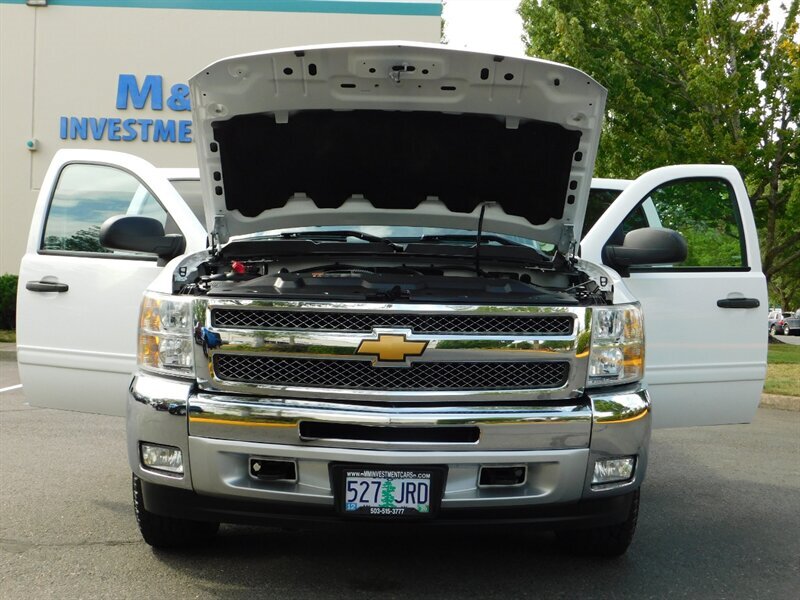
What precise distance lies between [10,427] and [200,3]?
44.8 ft

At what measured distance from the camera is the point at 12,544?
4.55m

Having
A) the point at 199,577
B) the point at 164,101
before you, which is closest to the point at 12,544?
the point at 199,577

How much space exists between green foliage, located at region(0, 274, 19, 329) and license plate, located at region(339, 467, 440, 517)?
536 inches

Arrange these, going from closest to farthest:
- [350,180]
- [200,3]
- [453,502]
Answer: [453,502] → [350,180] → [200,3]

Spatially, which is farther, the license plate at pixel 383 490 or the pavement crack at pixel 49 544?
the pavement crack at pixel 49 544

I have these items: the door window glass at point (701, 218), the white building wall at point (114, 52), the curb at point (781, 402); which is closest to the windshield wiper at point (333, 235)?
the door window glass at point (701, 218)

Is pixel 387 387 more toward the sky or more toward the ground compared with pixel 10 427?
more toward the sky

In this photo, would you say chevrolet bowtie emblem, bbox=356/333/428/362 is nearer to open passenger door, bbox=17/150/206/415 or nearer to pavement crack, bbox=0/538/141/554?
pavement crack, bbox=0/538/141/554

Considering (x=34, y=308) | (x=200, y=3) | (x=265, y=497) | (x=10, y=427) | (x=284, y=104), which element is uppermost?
(x=200, y=3)

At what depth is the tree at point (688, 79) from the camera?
17.2m

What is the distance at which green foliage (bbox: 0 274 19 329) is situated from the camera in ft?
52.9

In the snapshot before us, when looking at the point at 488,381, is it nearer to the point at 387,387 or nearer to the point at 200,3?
the point at 387,387

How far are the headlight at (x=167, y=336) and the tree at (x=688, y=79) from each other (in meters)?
14.4

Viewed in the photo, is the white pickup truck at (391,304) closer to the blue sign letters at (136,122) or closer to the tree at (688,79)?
the tree at (688,79)
